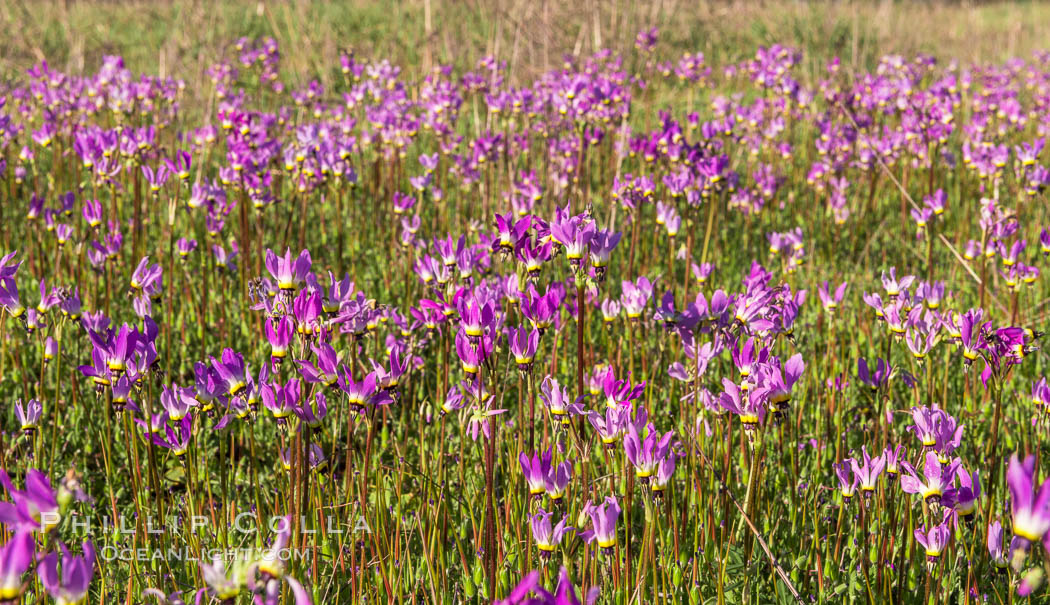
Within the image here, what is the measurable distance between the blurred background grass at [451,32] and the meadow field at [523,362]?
27cm

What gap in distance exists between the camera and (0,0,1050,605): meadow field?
5.38 ft

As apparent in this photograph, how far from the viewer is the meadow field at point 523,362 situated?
5.38 ft

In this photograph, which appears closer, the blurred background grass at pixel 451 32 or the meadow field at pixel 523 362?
the meadow field at pixel 523 362

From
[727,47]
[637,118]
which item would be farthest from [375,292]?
[727,47]

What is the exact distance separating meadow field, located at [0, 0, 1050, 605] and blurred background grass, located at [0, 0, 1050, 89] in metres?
0.27

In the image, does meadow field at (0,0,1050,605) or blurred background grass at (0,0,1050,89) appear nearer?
meadow field at (0,0,1050,605)

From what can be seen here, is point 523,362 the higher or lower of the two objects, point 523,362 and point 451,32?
the lower

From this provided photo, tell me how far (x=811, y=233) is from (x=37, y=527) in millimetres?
4449

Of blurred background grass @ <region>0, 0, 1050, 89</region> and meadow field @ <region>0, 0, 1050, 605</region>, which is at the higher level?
blurred background grass @ <region>0, 0, 1050, 89</region>

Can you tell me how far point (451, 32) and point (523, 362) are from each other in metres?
5.69

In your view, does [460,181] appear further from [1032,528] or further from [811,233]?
[1032,528]

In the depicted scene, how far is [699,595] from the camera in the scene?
1.83 metres

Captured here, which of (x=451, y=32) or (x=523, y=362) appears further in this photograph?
(x=451, y=32)

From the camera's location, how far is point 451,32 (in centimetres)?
684
